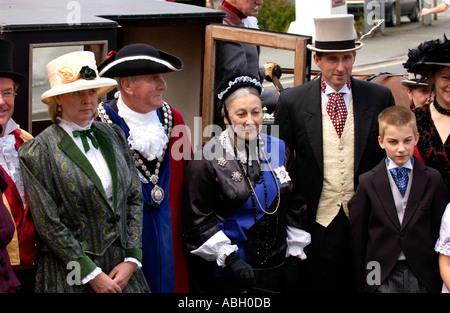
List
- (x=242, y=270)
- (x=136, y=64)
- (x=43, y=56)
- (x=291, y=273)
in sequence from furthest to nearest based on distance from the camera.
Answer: (x=43, y=56) → (x=291, y=273) → (x=136, y=64) → (x=242, y=270)

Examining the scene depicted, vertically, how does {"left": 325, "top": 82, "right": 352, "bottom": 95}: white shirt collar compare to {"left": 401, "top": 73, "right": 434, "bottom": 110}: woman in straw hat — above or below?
above

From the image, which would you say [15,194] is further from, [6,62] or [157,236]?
[157,236]

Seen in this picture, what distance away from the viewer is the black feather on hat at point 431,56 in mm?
4395

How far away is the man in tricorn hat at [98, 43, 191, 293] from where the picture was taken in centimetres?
405

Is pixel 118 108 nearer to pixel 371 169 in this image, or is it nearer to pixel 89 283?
pixel 89 283

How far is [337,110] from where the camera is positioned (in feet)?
14.6

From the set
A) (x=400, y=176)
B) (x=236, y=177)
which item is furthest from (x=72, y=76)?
(x=400, y=176)

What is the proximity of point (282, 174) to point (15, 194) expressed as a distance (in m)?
1.50

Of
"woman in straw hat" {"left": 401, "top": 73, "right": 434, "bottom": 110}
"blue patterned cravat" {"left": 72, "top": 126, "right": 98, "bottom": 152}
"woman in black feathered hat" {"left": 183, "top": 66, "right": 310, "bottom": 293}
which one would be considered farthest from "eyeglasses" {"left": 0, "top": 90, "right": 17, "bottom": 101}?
"woman in straw hat" {"left": 401, "top": 73, "right": 434, "bottom": 110}

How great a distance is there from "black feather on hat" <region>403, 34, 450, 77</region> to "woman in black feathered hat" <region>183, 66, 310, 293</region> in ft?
3.52

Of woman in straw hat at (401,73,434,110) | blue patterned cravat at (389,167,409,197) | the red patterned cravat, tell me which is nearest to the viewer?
blue patterned cravat at (389,167,409,197)

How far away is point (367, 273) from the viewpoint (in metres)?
4.18

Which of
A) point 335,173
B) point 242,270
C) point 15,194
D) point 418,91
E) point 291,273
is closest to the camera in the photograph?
point 15,194

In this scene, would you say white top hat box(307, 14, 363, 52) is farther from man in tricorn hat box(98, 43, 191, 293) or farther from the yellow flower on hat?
the yellow flower on hat
